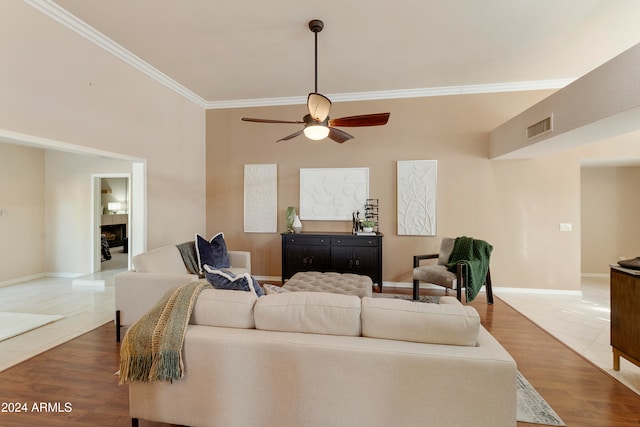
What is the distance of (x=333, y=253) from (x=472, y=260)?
196 cm

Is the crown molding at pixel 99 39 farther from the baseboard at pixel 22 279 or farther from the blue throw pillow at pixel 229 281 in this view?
the baseboard at pixel 22 279

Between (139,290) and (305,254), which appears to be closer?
(139,290)

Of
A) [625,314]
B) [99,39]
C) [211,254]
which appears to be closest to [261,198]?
[211,254]

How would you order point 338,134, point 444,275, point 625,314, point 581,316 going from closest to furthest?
point 625,314 → point 338,134 → point 581,316 → point 444,275

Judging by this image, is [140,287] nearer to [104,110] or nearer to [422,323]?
[104,110]

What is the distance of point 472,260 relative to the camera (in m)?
3.79

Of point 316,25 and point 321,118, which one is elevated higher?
point 316,25

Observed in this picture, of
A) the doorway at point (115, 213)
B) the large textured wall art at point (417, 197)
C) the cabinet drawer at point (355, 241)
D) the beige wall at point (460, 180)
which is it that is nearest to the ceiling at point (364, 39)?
the beige wall at point (460, 180)

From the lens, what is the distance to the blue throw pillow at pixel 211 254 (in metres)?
3.92

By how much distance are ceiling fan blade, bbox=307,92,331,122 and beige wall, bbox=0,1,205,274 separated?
2494 mm

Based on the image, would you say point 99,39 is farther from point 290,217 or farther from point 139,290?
point 290,217

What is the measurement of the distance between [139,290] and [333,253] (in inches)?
104

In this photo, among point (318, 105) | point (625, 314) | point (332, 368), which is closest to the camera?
point (332, 368)

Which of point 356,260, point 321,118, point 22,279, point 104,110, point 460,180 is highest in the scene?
point 104,110
